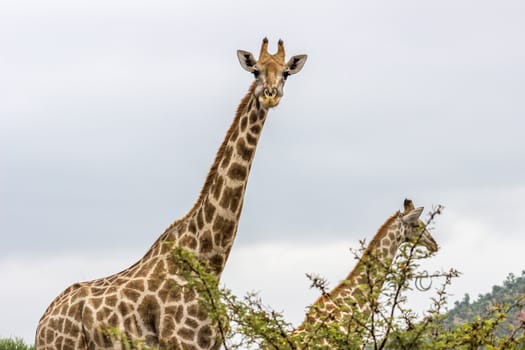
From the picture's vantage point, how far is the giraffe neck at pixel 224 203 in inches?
510

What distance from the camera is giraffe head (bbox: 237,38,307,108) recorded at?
12727 millimetres

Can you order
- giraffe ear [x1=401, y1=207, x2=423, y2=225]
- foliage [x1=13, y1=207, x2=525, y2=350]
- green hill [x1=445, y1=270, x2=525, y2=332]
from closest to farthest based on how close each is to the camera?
foliage [x1=13, y1=207, x2=525, y2=350]
giraffe ear [x1=401, y1=207, x2=423, y2=225]
green hill [x1=445, y1=270, x2=525, y2=332]

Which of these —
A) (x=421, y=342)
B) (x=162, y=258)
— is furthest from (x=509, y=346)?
(x=162, y=258)

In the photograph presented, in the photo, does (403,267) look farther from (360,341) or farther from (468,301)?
(468,301)

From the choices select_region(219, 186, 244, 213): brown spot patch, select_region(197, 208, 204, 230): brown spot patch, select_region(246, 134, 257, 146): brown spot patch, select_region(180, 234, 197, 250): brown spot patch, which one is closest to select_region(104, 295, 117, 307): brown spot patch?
select_region(180, 234, 197, 250): brown spot patch

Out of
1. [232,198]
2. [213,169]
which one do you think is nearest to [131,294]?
[232,198]

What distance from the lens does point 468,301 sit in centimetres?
5288

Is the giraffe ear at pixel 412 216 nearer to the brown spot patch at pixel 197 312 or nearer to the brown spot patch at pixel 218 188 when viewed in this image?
the brown spot patch at pixel 218 188

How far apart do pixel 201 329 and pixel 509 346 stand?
395 cm

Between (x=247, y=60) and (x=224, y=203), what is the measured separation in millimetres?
1758

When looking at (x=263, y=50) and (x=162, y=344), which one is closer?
(x=162, y=344)

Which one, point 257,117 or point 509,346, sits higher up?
point 257,117

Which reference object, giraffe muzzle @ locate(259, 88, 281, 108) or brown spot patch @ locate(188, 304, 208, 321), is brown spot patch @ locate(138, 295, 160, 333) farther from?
giraffe muzzle @ locate(259, 88, 281, 108)

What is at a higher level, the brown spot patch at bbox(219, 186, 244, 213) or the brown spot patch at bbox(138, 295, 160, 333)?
the brown spot patch at bbox(219, 186, 244, 213)
